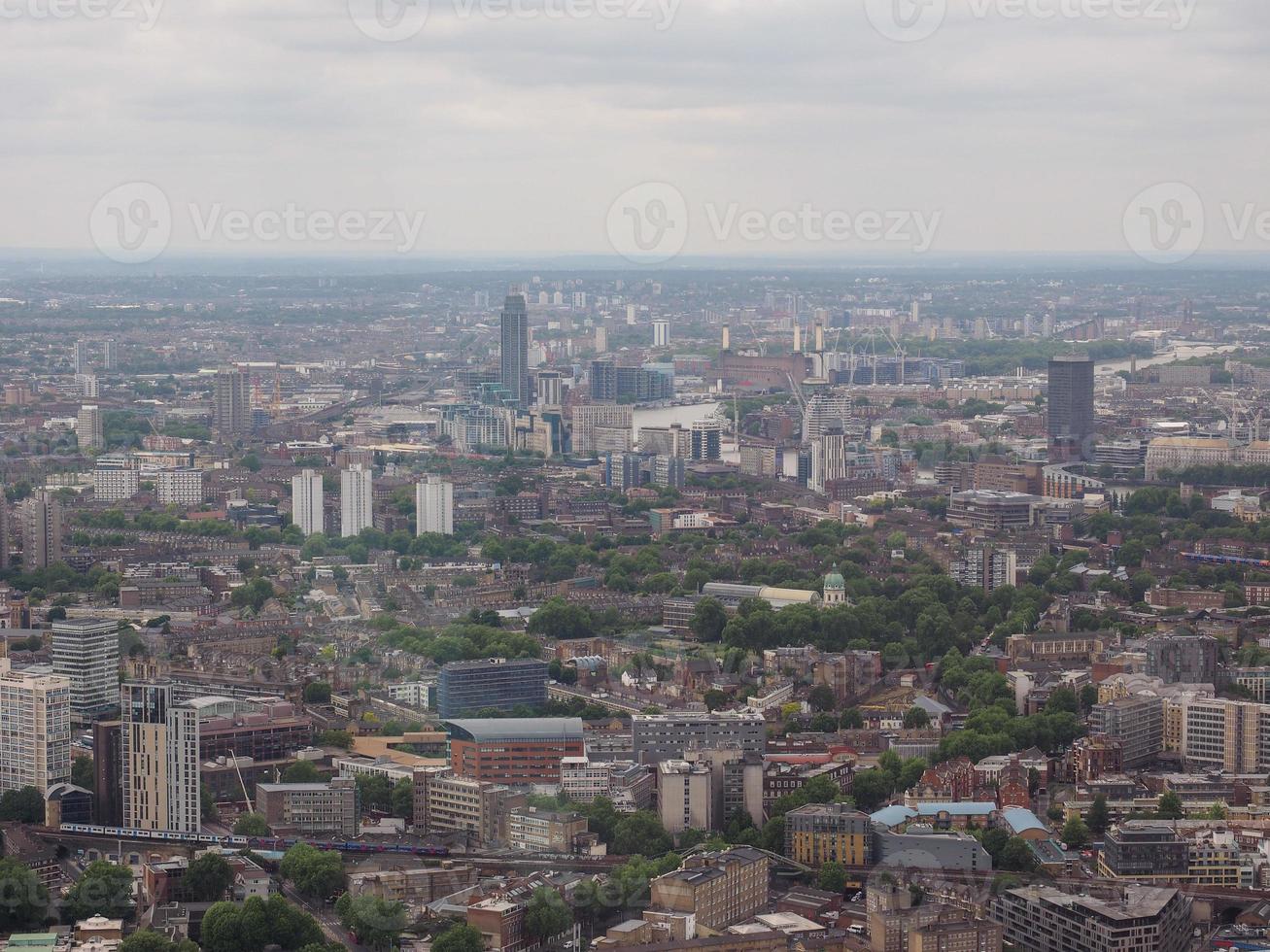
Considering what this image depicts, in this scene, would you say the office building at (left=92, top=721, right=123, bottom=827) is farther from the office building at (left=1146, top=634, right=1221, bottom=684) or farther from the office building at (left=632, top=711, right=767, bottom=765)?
the office building at (left=1146, top=634, right=1221, bottom=684)

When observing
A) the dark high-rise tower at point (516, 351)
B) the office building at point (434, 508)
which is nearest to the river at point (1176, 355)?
the dark high-rise tower at point (516, 351)

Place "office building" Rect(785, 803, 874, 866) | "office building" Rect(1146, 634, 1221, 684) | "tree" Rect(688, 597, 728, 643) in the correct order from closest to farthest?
"office building" Rect(785, 803, 874, 866) < "office building" Rect(1146, 634, 1221, 684) < "tree" Rect(688, 597, 728, 643)

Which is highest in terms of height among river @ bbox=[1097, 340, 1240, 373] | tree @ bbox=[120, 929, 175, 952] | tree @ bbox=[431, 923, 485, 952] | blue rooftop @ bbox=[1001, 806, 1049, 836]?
river @ bbox=[1097, 340, 1240, 373]

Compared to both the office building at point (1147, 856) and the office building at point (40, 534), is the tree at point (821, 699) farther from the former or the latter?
the office building at point (40, 534)

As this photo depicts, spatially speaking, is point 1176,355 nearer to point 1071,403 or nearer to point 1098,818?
point 1071,403

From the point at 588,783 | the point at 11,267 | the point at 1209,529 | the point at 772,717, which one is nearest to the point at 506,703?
the point at 772,717

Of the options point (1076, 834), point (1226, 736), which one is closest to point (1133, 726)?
point (1226, 736)

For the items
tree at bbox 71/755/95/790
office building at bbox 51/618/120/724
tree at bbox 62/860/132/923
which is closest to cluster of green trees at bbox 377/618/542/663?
office building at bbox 51/618/120/724
